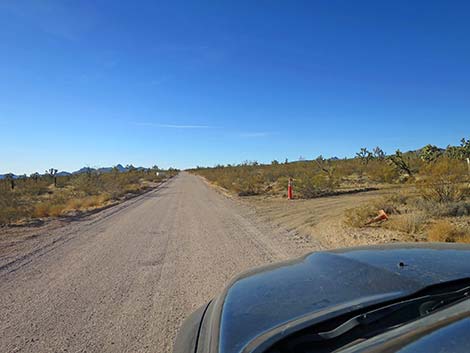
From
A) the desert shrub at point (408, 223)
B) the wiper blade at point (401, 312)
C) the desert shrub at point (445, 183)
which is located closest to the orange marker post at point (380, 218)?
the desert shrub at point (408, 223)

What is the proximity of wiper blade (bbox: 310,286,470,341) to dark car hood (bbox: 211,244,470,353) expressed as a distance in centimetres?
6

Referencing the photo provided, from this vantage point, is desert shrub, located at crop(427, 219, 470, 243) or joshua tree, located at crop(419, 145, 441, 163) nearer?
desert shrub, located at crop(427, 219, 470, 243)

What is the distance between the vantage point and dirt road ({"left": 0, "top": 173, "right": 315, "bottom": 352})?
13.3 ft

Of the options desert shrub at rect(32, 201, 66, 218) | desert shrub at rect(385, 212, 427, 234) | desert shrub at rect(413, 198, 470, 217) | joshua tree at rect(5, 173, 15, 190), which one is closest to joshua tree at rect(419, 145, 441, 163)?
desert shrub at rect(413, 198, 470, 217)

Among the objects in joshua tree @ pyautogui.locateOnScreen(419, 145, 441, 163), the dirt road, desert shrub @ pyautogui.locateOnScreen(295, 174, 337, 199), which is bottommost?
the dirt road

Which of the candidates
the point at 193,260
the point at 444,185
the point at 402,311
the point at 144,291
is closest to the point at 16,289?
the point at 144,291

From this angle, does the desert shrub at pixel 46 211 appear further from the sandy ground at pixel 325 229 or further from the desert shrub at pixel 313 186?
the desert shrub at pixel 313 186

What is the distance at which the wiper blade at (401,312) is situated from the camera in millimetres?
1624

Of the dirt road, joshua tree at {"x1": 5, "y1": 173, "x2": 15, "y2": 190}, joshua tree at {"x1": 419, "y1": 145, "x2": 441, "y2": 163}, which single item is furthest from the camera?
joshua tree at {"x1": 5, "y1": 173, "x2": 15, "y2": 190}

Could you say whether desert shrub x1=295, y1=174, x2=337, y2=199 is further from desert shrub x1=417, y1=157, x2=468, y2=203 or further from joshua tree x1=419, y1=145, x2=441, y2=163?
joshua tree x1=419, y1=145, x2=441, y2=163

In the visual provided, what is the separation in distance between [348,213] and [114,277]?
7.23 m

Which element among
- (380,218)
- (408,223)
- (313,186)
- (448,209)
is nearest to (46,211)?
(313,186)

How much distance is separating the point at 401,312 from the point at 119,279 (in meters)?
5.31

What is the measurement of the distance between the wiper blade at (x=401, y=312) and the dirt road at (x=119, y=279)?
2.56 m
